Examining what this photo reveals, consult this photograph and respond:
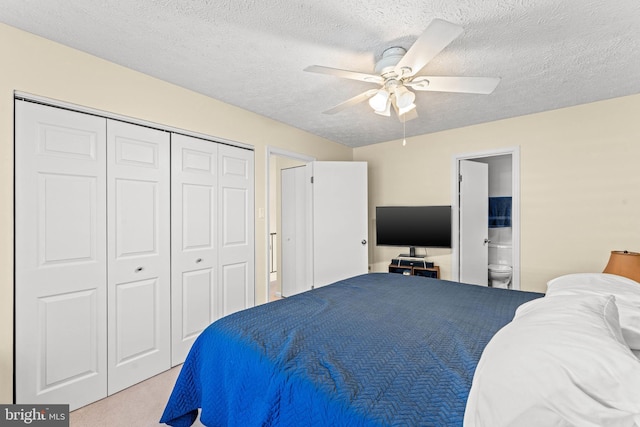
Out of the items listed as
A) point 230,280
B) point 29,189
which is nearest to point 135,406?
point 230,280

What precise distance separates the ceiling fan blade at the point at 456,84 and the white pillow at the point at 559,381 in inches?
58.3

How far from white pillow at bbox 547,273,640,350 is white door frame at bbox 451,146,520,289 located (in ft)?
5.64

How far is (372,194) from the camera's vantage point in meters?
4.61

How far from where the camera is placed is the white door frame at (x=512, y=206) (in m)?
3.32

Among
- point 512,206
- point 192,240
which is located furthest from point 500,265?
point 192,240

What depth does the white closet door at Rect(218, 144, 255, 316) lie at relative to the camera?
294 centimetres

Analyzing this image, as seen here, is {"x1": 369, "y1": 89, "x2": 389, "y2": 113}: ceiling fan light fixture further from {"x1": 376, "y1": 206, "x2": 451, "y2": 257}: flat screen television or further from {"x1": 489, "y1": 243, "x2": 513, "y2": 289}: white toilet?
{"x1": 489, "y1": 243, "x2": 513, "y2": 289}: white toilet

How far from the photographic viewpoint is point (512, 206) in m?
3.36

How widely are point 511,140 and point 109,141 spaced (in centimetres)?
389

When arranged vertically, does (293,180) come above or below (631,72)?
below

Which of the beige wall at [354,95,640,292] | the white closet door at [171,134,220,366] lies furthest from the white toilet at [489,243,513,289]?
the white closet door at [171,134,220,366]

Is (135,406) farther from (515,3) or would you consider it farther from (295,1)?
(515,3)

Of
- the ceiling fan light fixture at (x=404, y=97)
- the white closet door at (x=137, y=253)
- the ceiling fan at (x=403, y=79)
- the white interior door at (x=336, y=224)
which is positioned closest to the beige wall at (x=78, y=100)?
the white closet door at (x=137, y=253)

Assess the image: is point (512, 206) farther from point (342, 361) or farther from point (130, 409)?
point (130, 409)
